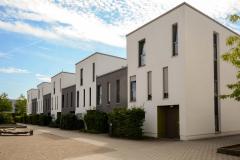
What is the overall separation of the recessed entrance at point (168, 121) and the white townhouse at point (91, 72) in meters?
12.4

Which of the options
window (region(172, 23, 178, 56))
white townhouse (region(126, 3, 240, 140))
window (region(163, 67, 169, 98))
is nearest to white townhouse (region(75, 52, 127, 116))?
white townhouse (region(126, 3, 240, 140))

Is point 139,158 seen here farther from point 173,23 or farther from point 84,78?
point 84,78

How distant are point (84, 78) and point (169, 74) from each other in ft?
57.0

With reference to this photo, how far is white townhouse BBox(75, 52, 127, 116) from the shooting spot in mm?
32188

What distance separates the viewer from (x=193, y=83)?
1838 centimetres

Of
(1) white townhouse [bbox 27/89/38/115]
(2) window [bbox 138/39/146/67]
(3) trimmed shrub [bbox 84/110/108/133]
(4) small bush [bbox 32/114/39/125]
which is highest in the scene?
(2) window [bbox 138/39/146/67]

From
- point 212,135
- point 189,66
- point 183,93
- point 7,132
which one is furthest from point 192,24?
point 7,132

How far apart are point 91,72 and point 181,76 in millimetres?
16617

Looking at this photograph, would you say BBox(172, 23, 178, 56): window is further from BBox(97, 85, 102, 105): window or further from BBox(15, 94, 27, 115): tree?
BBox(15, 94, 27, 115): tree

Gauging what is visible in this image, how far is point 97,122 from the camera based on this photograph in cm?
2652

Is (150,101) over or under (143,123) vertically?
over

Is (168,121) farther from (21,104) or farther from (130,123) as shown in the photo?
(21,104)

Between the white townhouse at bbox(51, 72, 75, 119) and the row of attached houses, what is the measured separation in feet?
70.2

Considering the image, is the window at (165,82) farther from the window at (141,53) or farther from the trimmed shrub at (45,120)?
the trimmed shrub at (45,120)
